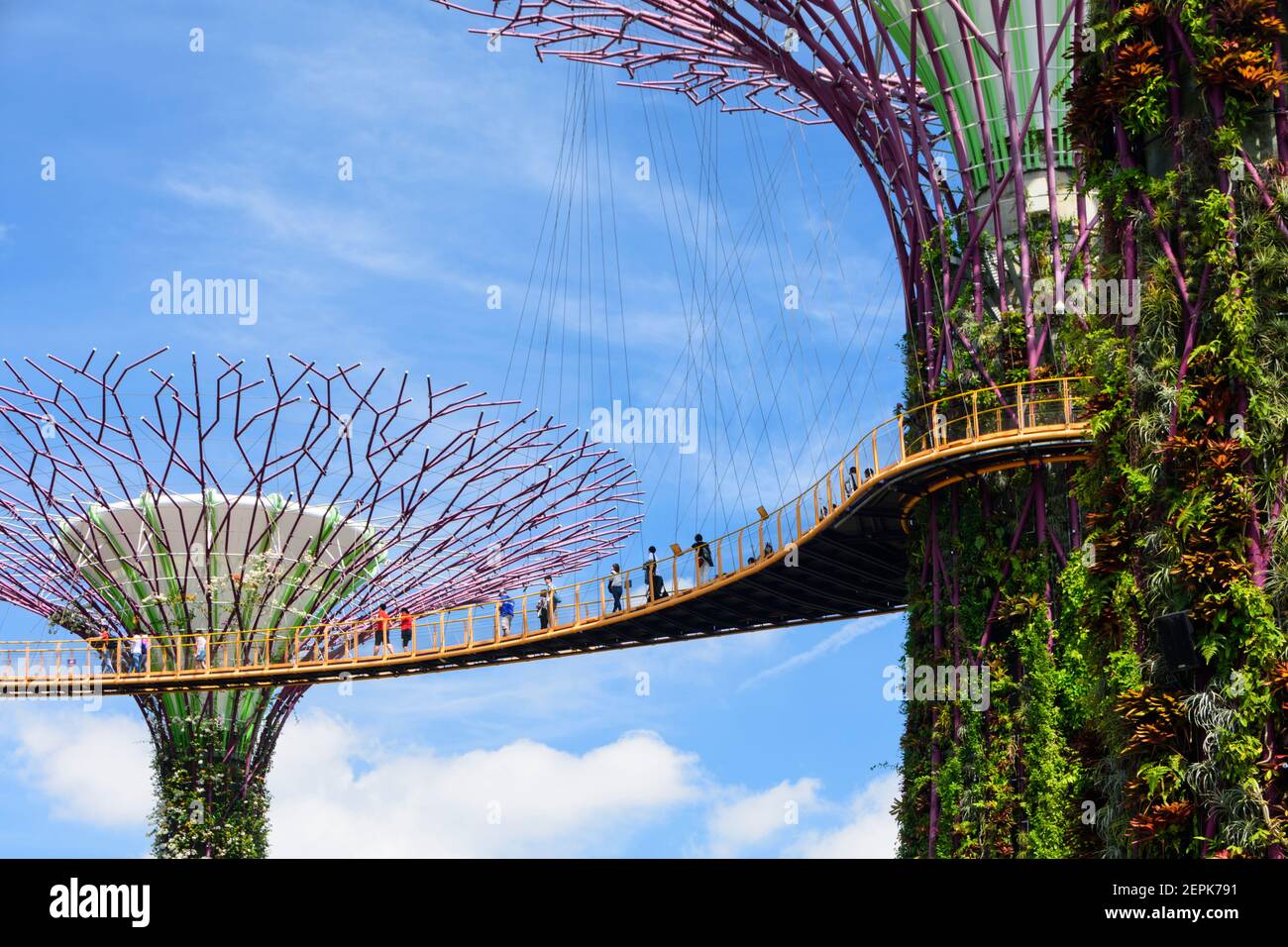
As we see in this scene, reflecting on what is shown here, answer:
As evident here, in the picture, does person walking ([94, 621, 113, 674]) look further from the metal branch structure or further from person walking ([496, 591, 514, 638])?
the metal branch structure

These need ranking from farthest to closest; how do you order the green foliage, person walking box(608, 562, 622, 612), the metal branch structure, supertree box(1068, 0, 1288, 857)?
the green foliage → person walking box(608, 562, 622, 612) → the metal branch structure → supertree box(1068, 0, 1288, 857)

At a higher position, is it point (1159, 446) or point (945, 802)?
point (1159, 446)

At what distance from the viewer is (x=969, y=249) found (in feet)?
102

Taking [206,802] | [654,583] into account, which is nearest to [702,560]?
[654,583]

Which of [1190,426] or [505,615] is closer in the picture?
[1190,426]

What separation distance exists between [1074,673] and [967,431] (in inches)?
172

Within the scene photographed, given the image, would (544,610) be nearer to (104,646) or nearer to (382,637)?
(382,637)

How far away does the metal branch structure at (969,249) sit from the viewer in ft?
Result: 96.1

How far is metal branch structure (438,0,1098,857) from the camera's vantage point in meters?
29.3

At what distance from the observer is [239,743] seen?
4769 centimetres

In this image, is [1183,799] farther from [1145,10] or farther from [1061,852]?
[1061,852]

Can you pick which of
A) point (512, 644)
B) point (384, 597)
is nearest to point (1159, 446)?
point (512, 644)

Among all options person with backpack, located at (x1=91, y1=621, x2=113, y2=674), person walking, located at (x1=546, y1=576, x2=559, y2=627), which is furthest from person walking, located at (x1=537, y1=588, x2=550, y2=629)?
person with backpack, located at (x1=91, y1=621, x2=113, y2=674)

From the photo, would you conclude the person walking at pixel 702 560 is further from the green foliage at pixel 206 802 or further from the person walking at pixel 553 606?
the green foliage at pixel 206 802
